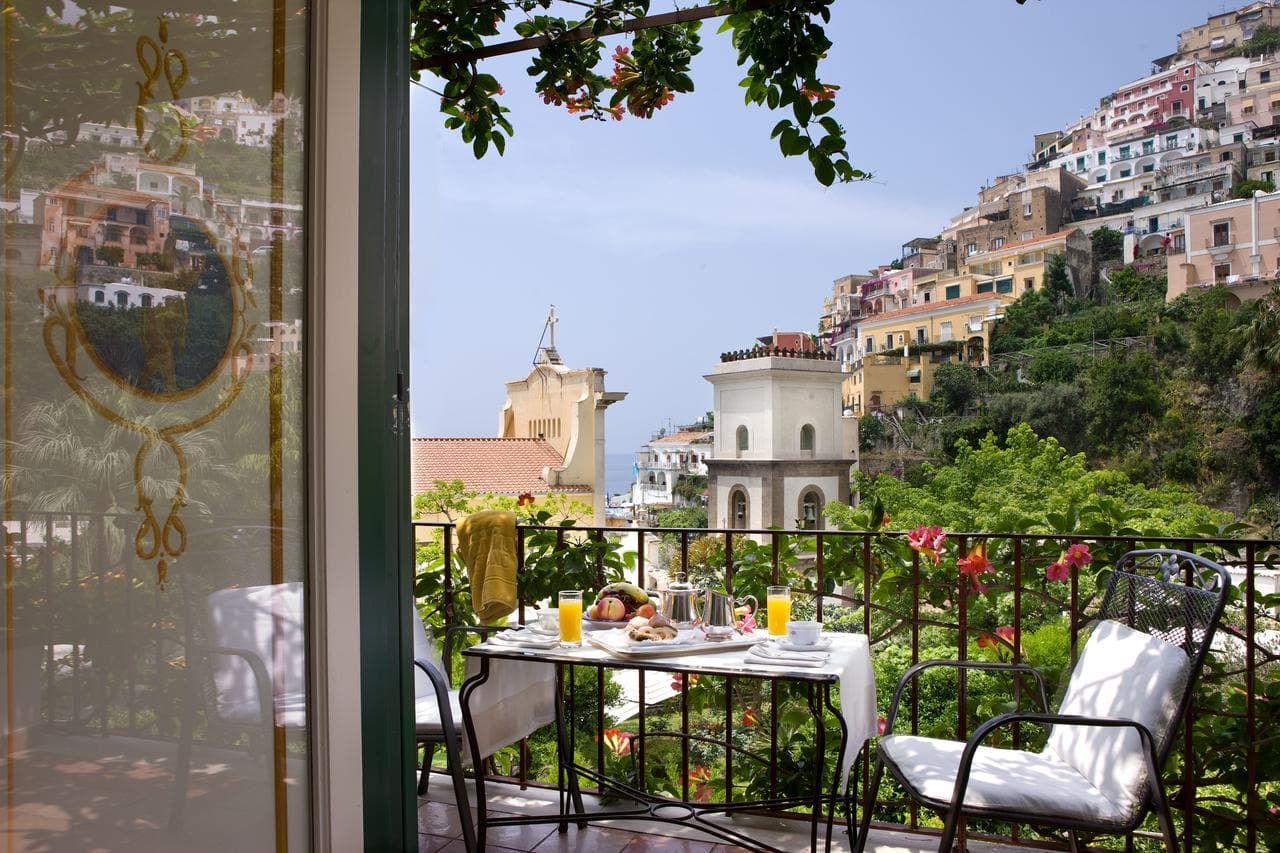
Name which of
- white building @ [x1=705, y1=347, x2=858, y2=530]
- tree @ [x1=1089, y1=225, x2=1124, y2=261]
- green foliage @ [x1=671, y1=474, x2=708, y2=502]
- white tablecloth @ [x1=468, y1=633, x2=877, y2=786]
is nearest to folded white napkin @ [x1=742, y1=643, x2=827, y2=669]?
white tablecloth @ [x1=468, y1=633, x2=877, y2=786]

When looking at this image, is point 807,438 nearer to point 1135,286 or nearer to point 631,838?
point 1135,286

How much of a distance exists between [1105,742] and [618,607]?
3.76 feet

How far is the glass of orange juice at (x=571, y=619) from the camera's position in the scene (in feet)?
7.19

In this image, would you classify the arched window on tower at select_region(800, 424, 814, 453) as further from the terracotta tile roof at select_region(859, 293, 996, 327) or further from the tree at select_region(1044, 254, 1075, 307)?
the tree at select_region(1044, 254, 1075, 307)

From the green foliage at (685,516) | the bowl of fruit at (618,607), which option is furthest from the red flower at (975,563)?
the green foliage at (685,516)

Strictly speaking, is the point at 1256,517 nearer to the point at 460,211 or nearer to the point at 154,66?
the point at 154,66

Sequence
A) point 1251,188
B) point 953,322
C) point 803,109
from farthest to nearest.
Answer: point 953,322 → point 1251,188 → point 803,109

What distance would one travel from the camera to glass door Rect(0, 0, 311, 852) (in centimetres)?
99

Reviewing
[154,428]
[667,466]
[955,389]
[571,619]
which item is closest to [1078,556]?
[571,619]

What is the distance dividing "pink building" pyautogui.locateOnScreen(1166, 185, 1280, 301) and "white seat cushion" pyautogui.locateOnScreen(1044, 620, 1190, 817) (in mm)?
34998

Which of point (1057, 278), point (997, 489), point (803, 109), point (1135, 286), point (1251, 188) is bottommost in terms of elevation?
point (997, 489)

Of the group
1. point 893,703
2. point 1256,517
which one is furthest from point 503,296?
point 893,703

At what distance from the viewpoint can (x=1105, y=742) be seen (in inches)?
72.9

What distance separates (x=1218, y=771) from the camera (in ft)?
7.70
